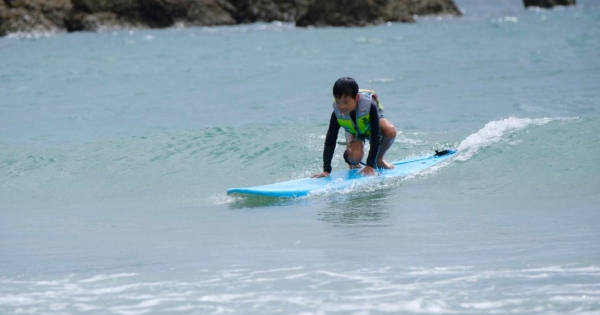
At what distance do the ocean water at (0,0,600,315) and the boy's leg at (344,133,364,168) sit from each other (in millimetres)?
514

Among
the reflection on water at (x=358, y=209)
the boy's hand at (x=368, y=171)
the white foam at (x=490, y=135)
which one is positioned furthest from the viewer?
the white foam at (x=490, y=135)

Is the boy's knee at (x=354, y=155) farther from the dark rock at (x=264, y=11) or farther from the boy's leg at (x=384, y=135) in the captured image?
the dark rock at (x=264, y=11)

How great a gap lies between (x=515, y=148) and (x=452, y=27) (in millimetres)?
24032

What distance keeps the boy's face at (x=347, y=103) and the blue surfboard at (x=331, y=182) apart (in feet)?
1.98

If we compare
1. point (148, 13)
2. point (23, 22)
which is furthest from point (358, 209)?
point (148, 13)

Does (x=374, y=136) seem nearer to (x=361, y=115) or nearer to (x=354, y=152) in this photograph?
(x=361, y=115)

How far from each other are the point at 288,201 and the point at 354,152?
4.10ft

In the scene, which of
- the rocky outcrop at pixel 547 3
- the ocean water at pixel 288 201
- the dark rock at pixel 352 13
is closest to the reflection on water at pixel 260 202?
the ocean water at pixel 288 201

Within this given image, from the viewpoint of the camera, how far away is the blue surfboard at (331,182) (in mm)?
7145

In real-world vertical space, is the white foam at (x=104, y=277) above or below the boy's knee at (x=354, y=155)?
below

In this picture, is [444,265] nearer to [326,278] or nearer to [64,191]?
[326,278]

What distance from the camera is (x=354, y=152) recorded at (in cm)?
811

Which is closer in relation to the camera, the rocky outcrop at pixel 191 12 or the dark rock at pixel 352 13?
the dark rock at pixel 352 13

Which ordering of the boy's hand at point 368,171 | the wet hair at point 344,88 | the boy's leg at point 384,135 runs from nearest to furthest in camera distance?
1. the wet hair at point 344,88
2. the boy's hand at point 368,171
3. the boy's leg at point 384,135
